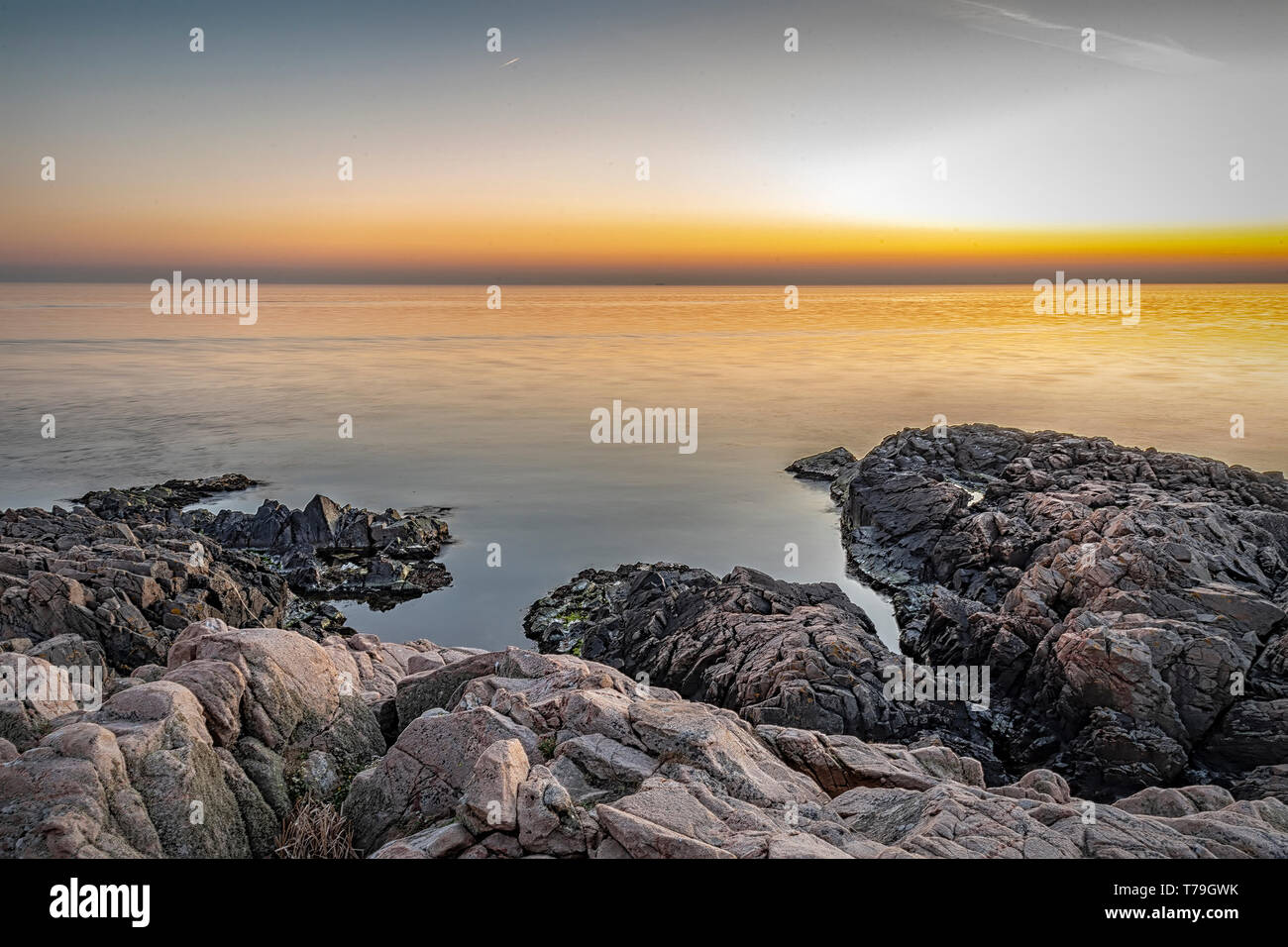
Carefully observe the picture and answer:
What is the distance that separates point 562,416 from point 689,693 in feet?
125

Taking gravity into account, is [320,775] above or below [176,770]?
below

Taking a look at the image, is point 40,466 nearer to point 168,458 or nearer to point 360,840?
point 168,458

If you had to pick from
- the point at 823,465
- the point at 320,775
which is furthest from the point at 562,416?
the point at 320,775

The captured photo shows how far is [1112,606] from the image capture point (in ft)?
57.0

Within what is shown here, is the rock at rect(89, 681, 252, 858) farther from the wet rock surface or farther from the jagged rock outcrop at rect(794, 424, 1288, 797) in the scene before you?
the jagged rock outcrop at rect(794, 424, 1288, 797)

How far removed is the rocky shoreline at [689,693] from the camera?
309 inches

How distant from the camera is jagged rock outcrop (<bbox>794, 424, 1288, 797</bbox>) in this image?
14742 mm

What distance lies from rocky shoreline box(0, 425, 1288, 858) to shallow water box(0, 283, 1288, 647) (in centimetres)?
357

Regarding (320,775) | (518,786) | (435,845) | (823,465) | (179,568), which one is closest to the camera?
(435,845)

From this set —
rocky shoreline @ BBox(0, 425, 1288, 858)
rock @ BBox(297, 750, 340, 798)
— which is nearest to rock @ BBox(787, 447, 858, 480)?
rocky shoreline @ BBox(0, 425, 1288, 858)

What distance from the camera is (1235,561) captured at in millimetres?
19109

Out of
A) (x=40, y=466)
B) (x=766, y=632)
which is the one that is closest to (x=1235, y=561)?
(x=766, y=632)

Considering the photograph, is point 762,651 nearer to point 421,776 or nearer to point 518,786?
point 421,776
